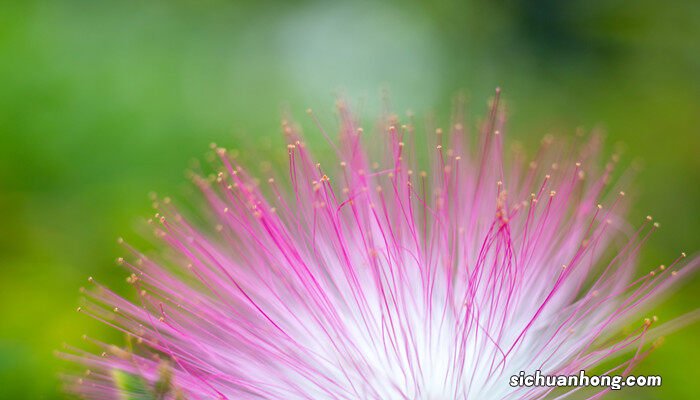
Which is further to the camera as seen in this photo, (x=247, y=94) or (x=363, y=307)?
(x=247, y=94)

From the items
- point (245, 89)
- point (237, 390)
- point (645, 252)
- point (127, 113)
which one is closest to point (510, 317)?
point (237, 390)

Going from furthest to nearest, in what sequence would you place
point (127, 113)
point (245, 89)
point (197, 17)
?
1. point (197, 17)
2. point (245, 89)
3. point (127, 113)

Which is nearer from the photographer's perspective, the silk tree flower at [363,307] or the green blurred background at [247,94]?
the silk tree flower at [363,307]

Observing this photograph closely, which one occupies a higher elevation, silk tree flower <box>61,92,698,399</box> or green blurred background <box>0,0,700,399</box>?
green blurred background <box>0,0,700,399</box>

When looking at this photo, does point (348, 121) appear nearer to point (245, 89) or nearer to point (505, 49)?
point (245, 89)

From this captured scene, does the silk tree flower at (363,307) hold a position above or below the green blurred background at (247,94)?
below

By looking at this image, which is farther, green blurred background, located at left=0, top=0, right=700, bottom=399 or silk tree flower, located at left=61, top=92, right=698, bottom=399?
green blurred background, located at left=0, top=0, right=700, bottom=399

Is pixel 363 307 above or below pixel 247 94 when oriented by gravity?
below

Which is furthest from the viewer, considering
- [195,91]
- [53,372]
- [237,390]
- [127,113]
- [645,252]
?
[195,91]
